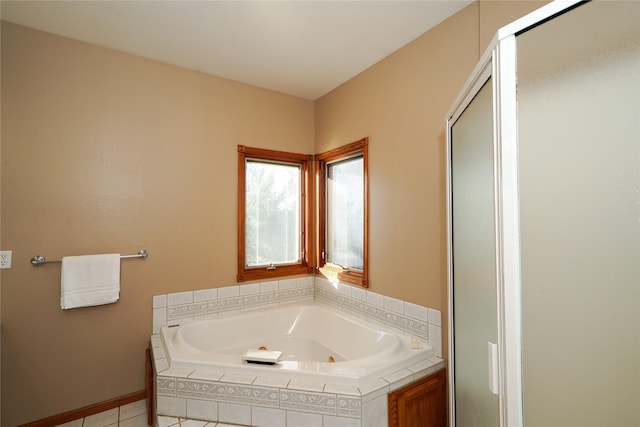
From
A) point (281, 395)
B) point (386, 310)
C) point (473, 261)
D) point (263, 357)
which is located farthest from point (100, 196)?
point (473, 261)

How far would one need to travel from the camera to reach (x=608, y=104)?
69cm

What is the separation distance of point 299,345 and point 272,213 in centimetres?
130

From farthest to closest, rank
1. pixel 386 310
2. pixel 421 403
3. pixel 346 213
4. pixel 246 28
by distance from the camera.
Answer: pixel 346 213
pixel 386 310
pixel 246 28
pixel 421 403

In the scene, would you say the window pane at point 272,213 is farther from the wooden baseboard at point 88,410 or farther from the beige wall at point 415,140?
the wooden baseboard at point 88,410

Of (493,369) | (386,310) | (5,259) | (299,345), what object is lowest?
(299,345)

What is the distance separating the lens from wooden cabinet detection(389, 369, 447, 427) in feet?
5.04

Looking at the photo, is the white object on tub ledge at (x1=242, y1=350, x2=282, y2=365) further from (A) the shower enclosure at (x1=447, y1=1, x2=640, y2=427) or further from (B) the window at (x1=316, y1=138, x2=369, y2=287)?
(A) the shower enclosure at (x1=447, y1=1, x2=640, y2=427)

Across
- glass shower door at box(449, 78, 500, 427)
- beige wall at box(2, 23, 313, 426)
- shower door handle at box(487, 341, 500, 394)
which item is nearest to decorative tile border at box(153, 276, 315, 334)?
beige wall at box(2, 23, 313, 426)

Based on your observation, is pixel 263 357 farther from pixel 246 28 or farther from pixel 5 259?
pixel 246 28

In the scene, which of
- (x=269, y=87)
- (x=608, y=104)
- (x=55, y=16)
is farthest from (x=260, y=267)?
(x=608, y=104)

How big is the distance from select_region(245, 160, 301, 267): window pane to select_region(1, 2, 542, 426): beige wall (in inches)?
8.6

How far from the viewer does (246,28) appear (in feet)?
6.34

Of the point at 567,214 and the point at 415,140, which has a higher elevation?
the point at 415,140

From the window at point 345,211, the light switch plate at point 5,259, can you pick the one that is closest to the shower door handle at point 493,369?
the window at point 345,211
